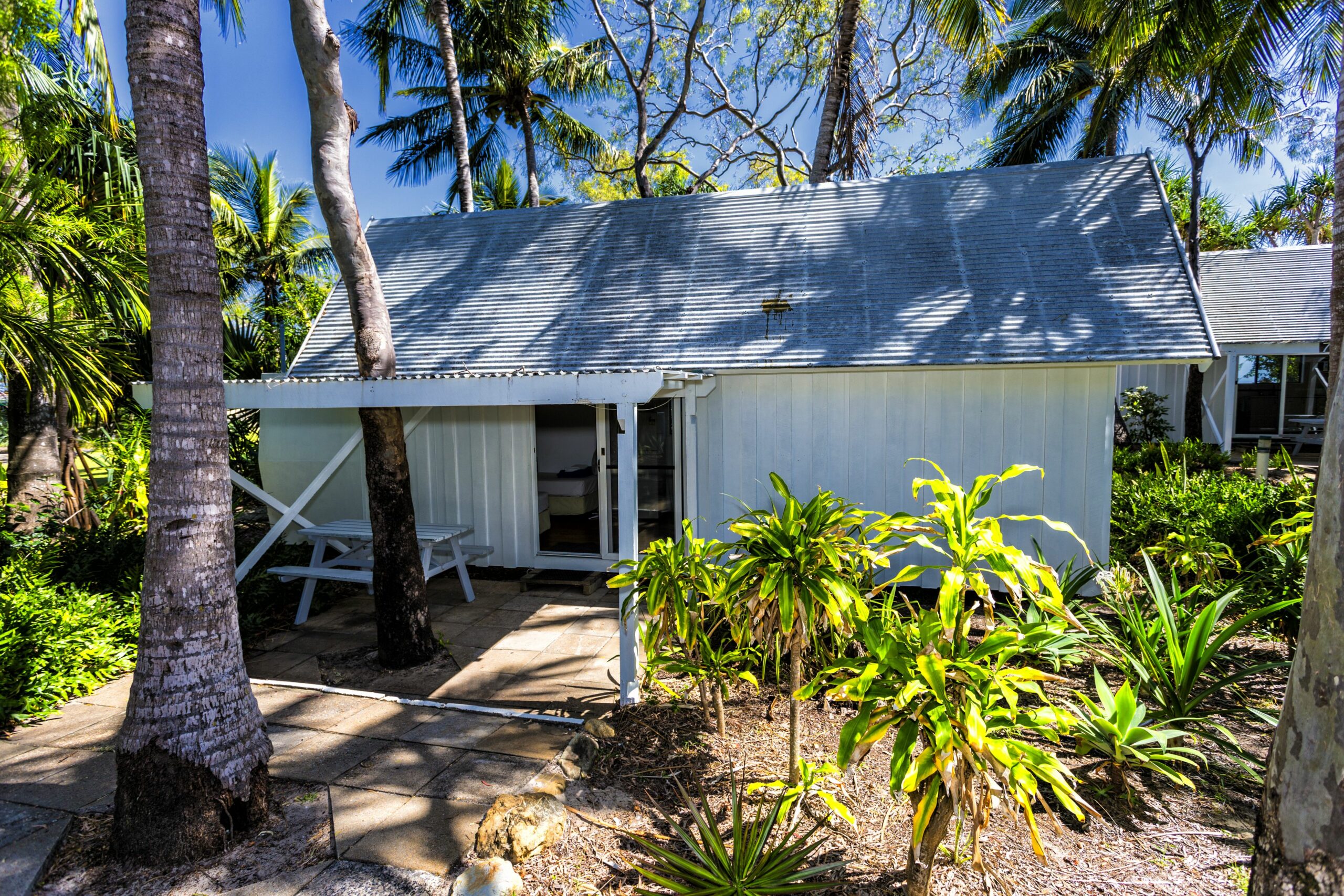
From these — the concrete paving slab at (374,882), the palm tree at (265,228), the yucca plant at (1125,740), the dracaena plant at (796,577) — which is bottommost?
the concrete paving slab at (374,882)

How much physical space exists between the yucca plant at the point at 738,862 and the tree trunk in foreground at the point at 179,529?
69.4 inches

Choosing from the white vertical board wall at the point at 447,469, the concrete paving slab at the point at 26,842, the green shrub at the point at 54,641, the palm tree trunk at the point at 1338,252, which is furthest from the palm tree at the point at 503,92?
the palm tree trunk at the point at 1338,252

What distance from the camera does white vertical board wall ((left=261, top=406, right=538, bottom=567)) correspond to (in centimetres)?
722

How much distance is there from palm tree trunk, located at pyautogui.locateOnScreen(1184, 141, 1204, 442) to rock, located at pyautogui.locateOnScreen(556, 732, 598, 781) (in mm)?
13627

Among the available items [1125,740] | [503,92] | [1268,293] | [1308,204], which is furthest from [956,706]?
[1308,204]

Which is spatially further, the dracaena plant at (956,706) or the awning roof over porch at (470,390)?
the awning roof over porch at (470,390)

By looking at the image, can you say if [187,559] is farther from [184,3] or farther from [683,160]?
[683,160]

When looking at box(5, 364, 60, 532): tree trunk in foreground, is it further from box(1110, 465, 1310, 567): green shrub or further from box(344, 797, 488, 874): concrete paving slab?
box(1110, 465, 1310, 567): green shrub

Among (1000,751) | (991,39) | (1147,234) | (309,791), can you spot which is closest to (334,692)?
(309,791)

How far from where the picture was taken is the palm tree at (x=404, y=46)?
1205 centimetres

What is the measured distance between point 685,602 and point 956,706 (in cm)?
149

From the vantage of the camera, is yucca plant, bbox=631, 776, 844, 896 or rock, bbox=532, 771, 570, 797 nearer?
yucca plant, bbox=631, 776, 844, 896

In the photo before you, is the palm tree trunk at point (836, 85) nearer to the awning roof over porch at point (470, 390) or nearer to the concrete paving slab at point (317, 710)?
the awning roof over porch at point (470, 390)

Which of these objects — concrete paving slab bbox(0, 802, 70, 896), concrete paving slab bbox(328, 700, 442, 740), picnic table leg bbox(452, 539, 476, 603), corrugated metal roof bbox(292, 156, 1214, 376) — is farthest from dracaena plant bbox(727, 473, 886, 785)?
picnic table leg bbox(452, 539, 476, 603)
